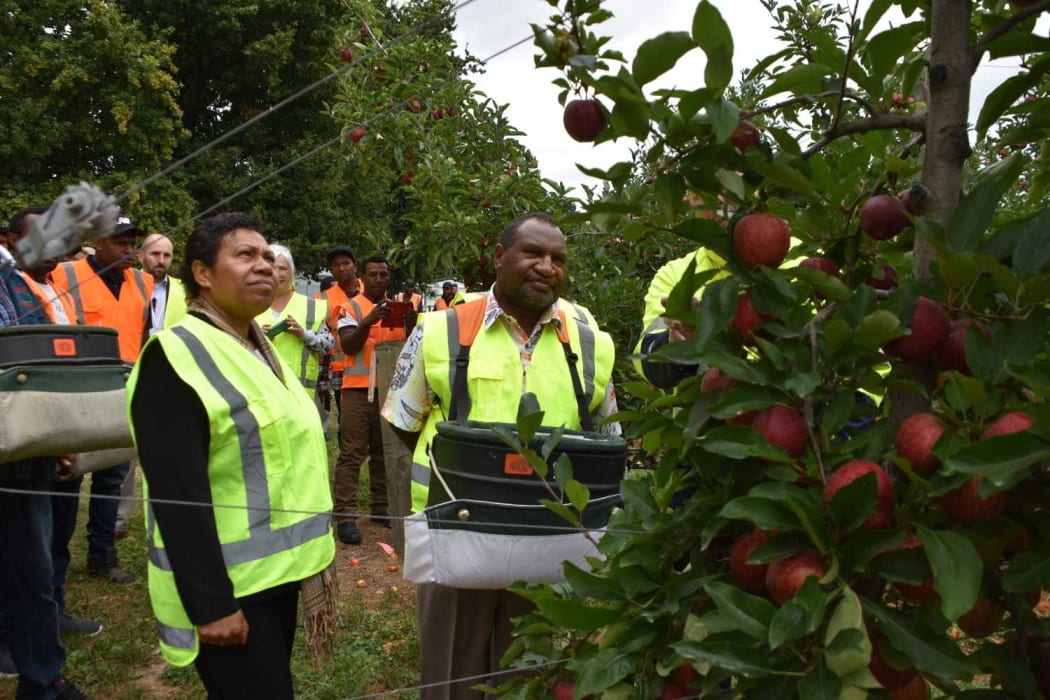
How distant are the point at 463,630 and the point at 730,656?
74.6 inches

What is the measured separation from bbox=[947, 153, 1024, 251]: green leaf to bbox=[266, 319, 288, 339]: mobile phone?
4574 millimetres

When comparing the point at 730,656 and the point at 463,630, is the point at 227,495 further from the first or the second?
the point at 730,656

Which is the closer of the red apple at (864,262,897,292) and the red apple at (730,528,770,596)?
the red apple at (730,528,770,596)

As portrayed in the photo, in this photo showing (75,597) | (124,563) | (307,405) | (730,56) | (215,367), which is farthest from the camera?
(124,563)

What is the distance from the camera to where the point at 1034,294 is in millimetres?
926

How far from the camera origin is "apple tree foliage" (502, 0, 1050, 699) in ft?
2.93

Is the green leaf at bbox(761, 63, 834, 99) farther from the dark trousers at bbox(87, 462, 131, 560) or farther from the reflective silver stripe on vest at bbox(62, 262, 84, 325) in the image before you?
the dark trousers at bbox(87, 462, 131, 560)

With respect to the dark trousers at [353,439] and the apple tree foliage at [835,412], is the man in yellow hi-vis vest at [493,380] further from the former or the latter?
the dark trousers at [353,439]

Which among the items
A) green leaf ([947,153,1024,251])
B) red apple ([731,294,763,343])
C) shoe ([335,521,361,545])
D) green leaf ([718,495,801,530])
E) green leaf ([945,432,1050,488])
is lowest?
shoe ([335,521,361,545])

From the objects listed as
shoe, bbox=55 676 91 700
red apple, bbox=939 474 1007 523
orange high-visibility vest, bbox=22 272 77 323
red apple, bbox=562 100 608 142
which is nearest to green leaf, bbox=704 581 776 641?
red apple, bbox=939 474 1007 523

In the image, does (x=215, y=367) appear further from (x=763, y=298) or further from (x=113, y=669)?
(x=113, y=669)

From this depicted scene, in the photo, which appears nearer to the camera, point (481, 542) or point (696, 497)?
point (696, 497)

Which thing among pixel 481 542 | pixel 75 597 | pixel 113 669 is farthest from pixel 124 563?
pixel 481 542

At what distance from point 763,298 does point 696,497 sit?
0.30 metres
